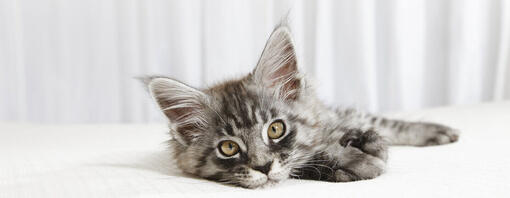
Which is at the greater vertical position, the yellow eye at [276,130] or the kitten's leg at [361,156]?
the yellow eye at [276,130]

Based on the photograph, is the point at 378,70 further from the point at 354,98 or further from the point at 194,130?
the point at 194,130

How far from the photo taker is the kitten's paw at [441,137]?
1784mm

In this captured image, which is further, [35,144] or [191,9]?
[191,9]

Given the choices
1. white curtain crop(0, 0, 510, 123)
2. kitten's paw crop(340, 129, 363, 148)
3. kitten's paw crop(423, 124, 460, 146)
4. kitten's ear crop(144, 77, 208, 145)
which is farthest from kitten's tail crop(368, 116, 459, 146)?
white curtain crop(0, 0, 510, 123)

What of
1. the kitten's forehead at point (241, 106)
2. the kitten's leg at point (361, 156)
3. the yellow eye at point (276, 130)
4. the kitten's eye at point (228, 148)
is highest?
the kitten's forehead at point (241, 106)

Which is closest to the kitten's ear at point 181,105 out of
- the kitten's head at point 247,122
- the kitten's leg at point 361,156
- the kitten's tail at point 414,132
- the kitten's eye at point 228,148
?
the kitten's head at point 247,122

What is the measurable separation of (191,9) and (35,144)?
1.58 meters

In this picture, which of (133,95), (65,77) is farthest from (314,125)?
(65,77)

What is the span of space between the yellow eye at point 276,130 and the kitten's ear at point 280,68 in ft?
0.43

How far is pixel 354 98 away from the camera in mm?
3459

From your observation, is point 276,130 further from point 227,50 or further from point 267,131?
point 227,50

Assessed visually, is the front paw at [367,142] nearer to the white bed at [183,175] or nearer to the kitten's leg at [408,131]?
the white bed at [183,175]

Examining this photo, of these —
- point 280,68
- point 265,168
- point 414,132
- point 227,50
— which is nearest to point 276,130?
point 265,168

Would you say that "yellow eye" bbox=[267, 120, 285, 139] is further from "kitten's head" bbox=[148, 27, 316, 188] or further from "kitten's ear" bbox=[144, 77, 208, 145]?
"kitten's ear" bbox=[144, 77, 208, 145]
